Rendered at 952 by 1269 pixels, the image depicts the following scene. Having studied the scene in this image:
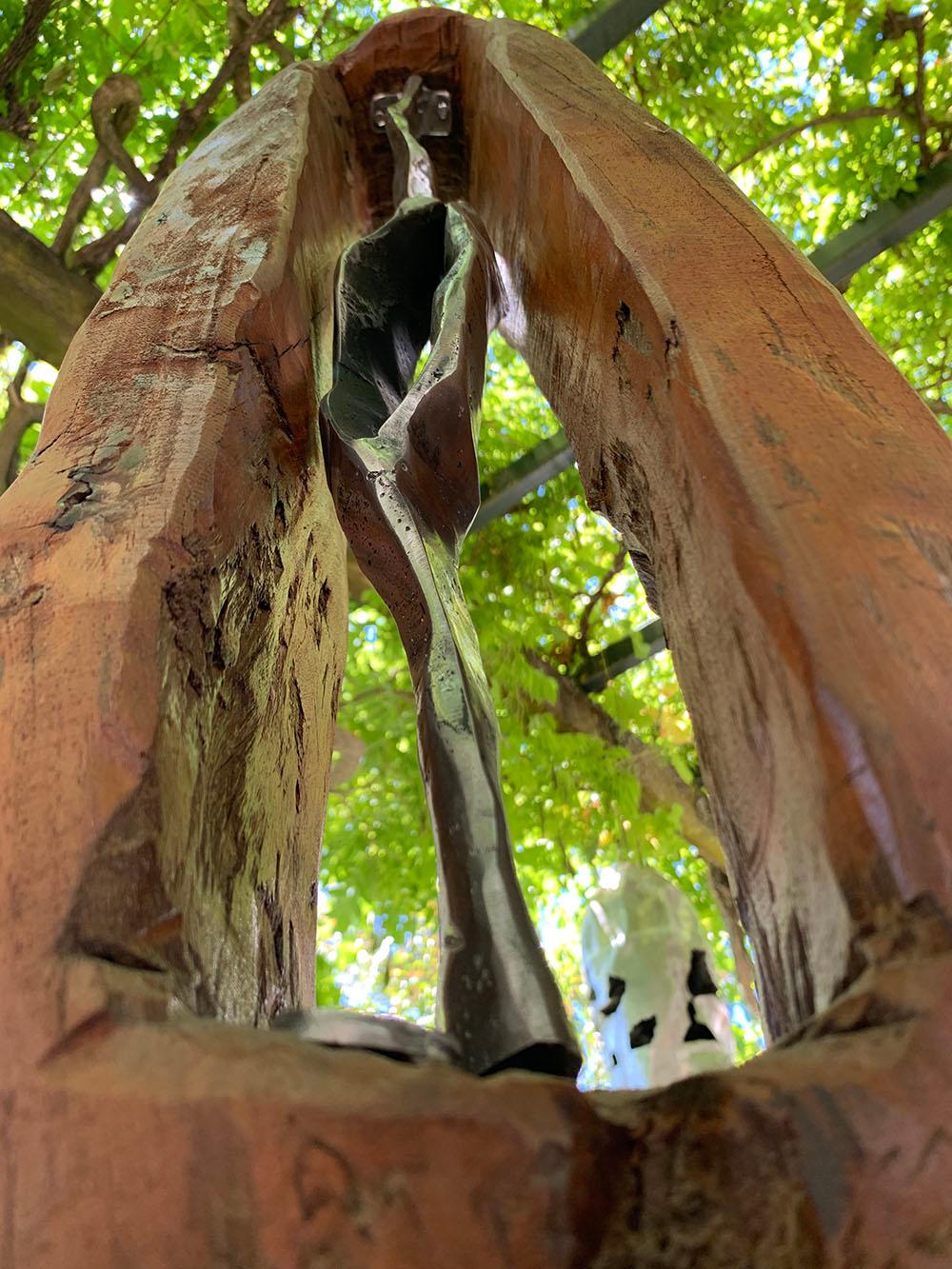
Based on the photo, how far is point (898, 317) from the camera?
2691mm

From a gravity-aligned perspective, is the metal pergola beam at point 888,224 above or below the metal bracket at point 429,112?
above

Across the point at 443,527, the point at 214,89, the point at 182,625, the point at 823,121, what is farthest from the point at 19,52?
the point at 182,625

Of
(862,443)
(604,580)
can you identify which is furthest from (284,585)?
(604,580)

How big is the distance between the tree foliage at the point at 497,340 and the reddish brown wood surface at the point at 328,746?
4.52 feet

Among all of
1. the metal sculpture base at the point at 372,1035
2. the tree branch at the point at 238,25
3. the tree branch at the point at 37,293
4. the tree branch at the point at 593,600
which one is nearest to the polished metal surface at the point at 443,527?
the metal sculpture base at the point at 372,1035

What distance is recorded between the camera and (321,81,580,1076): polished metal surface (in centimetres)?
46

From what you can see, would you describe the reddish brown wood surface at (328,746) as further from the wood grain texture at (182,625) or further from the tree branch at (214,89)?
the tree branch at (214,89)

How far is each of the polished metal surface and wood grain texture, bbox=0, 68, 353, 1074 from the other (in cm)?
6

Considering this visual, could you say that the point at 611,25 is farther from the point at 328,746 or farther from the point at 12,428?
the point at 328,746

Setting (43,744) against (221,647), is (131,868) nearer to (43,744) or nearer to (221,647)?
(43,744)

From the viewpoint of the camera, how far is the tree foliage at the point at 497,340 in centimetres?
209

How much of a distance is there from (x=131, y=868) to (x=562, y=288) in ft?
2.07

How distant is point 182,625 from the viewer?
0.57m

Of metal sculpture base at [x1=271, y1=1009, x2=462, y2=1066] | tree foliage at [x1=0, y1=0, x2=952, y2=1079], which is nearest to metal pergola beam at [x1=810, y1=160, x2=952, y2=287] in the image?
tree foliage at [x1=0, y1=0, x2=952, y2=1079]
